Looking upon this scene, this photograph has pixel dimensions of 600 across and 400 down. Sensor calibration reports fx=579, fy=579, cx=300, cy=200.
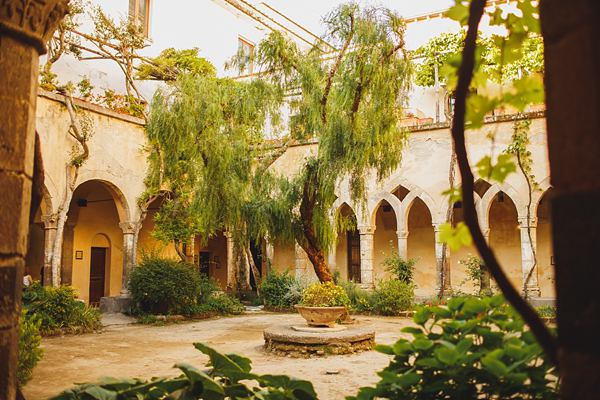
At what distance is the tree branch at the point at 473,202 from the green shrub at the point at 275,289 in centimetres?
1425

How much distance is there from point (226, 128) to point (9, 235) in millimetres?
10067

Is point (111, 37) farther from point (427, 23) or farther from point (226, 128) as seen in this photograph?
point (427, 23)

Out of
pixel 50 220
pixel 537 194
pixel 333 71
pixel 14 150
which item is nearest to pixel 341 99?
pixel 333 71

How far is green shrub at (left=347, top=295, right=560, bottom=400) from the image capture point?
3.55ft

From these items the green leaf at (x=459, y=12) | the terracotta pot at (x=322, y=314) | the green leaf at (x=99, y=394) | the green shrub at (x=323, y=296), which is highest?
the green leaf at (x=459, y=12)

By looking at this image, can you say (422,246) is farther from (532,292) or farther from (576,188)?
(576,188)

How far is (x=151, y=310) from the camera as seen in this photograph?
12.9 metres

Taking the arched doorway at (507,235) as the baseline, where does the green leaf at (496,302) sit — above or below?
below

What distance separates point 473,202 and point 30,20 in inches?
61.2

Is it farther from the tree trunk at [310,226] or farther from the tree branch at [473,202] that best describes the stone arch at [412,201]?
the tree branch at [473,202]

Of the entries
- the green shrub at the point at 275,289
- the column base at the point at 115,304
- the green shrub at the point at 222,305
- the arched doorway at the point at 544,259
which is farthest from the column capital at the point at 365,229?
the column base at the point at 115,304

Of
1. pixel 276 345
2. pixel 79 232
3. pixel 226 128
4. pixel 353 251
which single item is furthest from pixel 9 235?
pixel 353 251

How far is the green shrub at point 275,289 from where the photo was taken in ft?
49.0

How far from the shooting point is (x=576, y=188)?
0.56 meters
